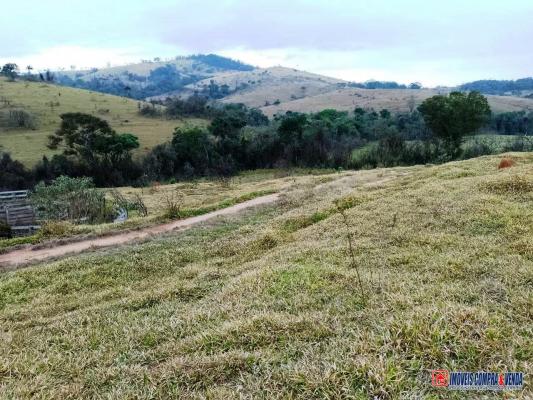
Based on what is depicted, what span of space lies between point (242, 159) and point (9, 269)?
4404 cm

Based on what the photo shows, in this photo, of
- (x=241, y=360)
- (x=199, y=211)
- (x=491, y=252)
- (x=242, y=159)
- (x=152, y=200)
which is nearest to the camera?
(x=241, y=360)

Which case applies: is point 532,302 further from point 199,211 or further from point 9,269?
point 199,211

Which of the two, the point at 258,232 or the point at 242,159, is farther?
the point at 242,159

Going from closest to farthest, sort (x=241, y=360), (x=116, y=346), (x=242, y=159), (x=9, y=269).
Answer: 1. (x=241, y=360)
2. (x=116, y=346)
3. (x=9, y=269)
4. (x=242, y=159)

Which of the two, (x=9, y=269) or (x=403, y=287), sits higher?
(x=403, y=287)

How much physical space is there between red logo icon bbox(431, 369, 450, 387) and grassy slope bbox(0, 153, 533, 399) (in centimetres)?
7

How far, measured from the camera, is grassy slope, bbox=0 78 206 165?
55844 millimetres

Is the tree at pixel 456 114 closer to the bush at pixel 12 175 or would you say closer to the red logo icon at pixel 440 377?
the bush at pixel 12 175

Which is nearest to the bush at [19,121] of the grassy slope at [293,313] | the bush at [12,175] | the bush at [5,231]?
the bush at [12,175]

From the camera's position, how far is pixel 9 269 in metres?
12.4

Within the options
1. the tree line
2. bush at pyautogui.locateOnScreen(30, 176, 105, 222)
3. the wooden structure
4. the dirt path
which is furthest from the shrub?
the tree line

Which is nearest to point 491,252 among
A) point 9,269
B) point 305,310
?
point 305,310

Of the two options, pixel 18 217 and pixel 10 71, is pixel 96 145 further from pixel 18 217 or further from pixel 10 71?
pixel 10 71

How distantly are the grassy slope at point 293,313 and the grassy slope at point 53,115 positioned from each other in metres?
47.0
